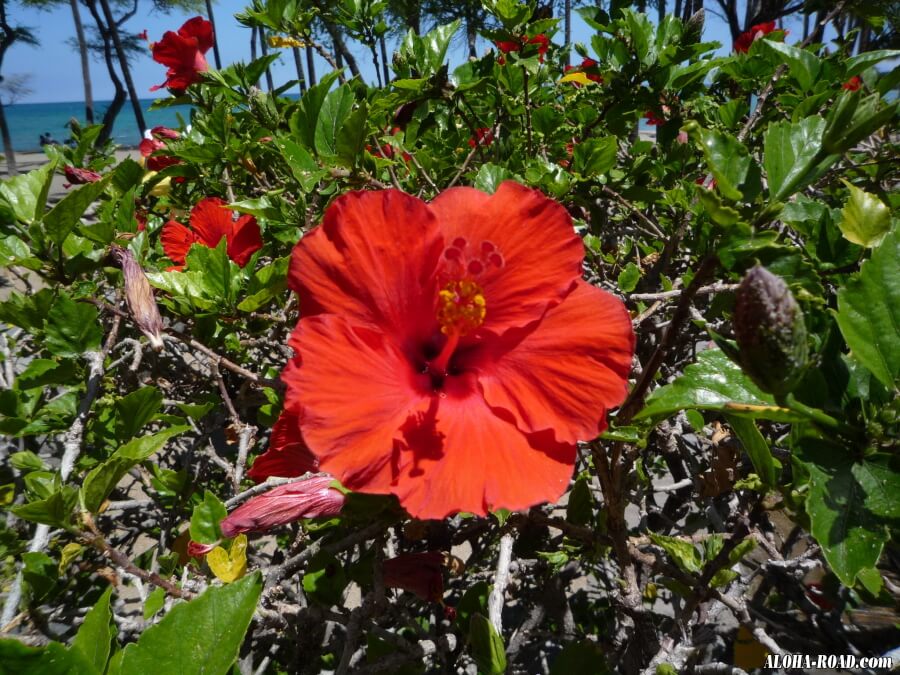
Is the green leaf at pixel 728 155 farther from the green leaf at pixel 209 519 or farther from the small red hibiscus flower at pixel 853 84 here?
the small red hibiscus flower at pixel 853 84

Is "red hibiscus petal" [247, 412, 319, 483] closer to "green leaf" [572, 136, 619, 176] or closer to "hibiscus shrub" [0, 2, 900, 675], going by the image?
"hibiscus shrub" [0, 2, 900, 675]

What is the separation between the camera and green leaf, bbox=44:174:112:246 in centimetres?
100

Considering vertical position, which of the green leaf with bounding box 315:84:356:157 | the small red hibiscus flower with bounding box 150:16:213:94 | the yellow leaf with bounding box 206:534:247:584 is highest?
the small red hibiscus flower with bounding box 150:16:213:94

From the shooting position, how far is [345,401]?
740 millimetres

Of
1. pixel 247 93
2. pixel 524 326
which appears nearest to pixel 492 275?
pixel 524 326

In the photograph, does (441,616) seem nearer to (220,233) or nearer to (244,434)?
(244,434)

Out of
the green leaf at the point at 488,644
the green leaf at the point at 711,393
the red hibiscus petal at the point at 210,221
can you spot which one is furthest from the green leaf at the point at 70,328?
the green leaf at the point at 711,393

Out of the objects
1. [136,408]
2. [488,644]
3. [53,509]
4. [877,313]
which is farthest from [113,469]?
[877,313]

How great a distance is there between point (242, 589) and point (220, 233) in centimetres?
111

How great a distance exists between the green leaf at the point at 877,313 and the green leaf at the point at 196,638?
791 millimetres

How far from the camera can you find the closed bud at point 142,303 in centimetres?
101

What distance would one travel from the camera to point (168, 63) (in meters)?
1.81

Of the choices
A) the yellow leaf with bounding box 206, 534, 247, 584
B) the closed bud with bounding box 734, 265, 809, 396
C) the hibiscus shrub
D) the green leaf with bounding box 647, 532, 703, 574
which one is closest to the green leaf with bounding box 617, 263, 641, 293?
the hibiscus shrub

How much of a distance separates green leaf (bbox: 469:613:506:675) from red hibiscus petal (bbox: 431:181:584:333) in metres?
0.47
